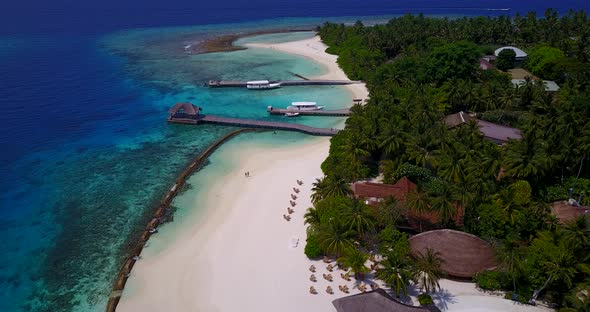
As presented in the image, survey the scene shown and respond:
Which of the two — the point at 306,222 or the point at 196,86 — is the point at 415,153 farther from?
the point at 196,86

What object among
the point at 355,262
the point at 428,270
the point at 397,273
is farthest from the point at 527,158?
the point at 355,262

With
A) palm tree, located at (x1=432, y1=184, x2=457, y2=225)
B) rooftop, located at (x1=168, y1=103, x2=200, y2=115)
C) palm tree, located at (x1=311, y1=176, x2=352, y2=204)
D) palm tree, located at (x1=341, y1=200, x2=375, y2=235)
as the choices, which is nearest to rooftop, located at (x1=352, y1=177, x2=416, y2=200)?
palm tree, located at (x1=311, y1=176, x2=352, y2=204)

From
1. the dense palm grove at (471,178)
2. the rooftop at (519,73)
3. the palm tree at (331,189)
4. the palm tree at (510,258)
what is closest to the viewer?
the palm tree at (510,258)

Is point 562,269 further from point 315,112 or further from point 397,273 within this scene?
point 315,112

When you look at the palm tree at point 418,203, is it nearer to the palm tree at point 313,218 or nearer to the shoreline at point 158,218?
the palm tree at point 313,218

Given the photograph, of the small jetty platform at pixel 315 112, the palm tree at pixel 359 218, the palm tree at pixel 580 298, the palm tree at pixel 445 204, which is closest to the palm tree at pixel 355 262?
the palm tree at pixel 359 218

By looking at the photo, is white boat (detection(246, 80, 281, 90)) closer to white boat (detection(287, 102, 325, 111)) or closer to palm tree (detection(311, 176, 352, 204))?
white boat (detection(287, 102, 325, 111))

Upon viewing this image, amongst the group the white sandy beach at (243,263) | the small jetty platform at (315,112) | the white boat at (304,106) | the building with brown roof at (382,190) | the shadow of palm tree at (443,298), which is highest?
the white boat at (304,106)
